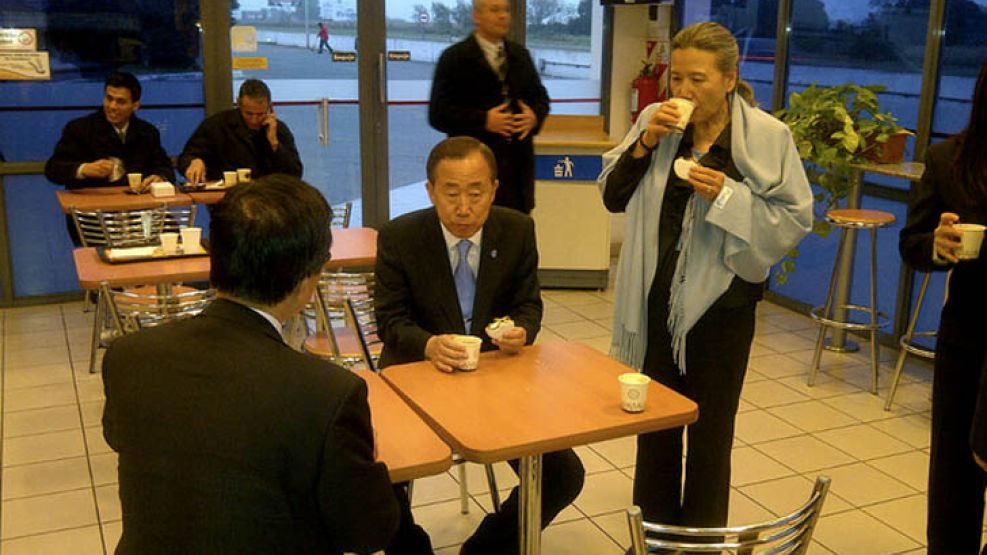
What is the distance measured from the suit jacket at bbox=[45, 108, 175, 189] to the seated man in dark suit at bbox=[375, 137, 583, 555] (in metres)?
Answer: 3.26

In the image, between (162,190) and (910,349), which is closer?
(910,349)

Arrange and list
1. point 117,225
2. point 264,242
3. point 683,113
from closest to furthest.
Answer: point 264,242, point 683,113, point 117,225

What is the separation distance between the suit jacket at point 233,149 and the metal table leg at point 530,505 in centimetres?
363

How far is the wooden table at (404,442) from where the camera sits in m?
1.94

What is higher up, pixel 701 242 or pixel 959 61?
pixel 959 61

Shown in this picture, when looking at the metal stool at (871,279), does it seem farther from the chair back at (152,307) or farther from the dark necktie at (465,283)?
the chair back at (152,307)

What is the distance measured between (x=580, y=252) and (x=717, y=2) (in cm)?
219

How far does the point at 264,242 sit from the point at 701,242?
140cm

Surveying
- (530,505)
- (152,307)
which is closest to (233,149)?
(152,307)

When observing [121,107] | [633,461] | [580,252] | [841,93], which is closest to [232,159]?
[121,107]

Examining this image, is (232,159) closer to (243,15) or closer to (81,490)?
(243,15)

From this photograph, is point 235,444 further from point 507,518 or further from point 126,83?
point 126,83

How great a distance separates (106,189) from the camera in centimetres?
524

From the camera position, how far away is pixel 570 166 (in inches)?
245
